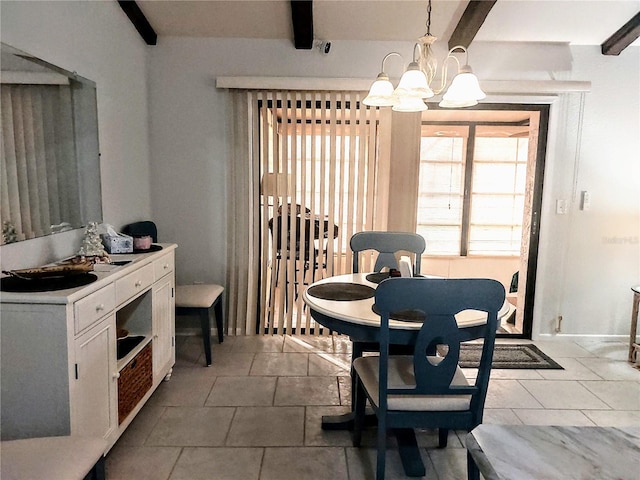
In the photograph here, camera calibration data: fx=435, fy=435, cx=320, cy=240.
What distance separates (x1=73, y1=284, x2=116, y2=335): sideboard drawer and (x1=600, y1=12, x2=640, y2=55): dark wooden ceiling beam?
3.89 m

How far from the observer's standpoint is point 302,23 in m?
3.17

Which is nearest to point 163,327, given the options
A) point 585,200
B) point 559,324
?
point 559,324

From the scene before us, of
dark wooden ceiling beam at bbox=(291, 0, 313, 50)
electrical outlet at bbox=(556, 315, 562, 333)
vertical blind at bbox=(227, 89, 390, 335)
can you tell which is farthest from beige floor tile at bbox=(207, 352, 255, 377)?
electrical outlet at bbox=(556, 315, 562, 333)

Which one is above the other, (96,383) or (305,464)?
(96,383)

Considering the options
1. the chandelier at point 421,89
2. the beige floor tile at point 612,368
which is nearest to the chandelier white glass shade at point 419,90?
the chandelier at point 421,89

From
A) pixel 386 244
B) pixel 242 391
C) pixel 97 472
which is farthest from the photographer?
pixel 386 244

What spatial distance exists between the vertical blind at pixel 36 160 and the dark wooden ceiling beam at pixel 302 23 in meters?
1.58

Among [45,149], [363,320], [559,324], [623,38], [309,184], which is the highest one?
[623,38]

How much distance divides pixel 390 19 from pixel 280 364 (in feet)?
8.82

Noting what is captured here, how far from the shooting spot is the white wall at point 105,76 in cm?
200

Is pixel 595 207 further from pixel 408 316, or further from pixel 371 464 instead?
pixel 371 464

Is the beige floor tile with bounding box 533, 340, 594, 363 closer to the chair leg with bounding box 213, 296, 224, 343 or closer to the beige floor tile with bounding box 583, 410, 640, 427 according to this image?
the beige floor tile with bounding box 583, 410, 640, 427

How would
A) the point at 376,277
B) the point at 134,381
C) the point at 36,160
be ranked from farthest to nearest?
the point at 376,277
the point at 134,381
the point at 36,160

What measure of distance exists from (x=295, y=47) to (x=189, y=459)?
9.88 ft
